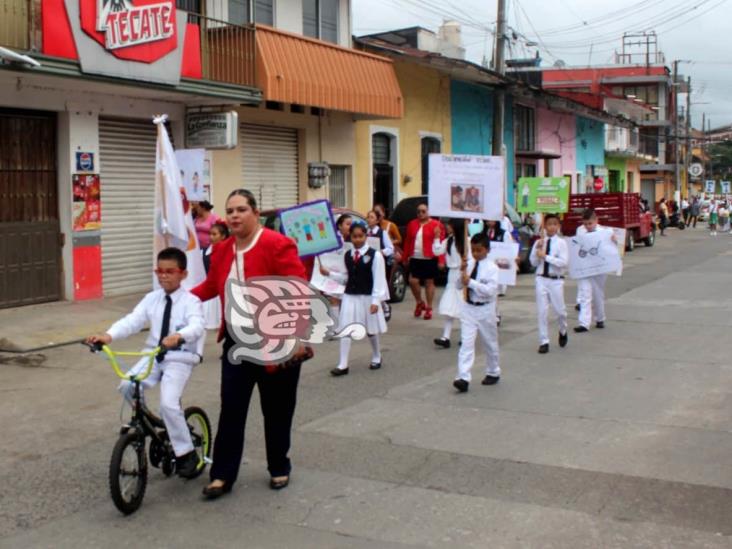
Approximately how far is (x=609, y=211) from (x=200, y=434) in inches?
914

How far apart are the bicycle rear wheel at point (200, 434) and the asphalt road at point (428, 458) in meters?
0.17

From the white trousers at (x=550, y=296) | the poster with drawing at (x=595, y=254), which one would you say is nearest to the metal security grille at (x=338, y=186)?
the poster with drawing at (x=595, y=254)

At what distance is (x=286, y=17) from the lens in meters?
18.6

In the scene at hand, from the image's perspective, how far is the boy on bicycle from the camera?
17.6 ft

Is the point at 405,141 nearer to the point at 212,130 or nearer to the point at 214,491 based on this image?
the point at 212,130

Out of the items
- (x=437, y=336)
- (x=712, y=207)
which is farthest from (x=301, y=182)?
(x=712, y=207)

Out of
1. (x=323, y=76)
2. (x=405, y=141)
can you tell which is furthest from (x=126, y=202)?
(x=405, y=141)

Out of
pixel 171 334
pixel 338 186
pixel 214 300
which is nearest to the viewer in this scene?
pixel 171 334

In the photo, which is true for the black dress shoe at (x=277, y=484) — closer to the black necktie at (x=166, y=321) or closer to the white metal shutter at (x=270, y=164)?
the black necktie at (x=166, y=321)

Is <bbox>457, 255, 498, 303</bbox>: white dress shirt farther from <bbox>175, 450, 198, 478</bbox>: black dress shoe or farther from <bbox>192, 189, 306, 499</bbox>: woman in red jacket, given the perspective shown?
<bbox>175, 450, 198, 478</bbox>: black dress shoe

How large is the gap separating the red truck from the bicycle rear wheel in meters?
20.2

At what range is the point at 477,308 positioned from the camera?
8.53m

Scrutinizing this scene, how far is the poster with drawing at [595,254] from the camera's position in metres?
12.1

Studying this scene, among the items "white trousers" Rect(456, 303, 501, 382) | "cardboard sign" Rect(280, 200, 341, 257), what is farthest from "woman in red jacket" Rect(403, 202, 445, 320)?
"white trousers" Rect(456, 303, 501, 382)
